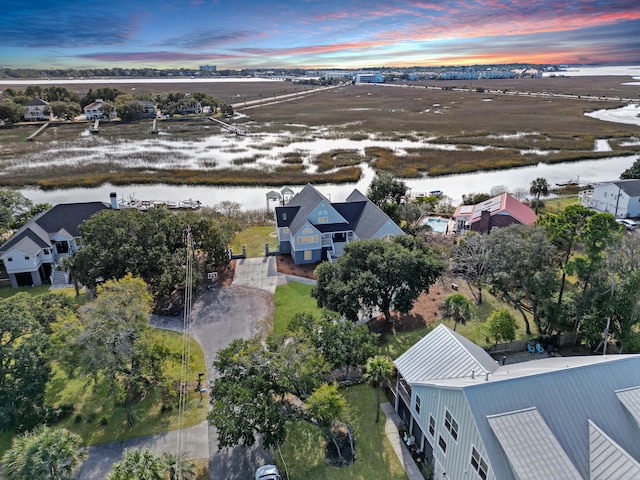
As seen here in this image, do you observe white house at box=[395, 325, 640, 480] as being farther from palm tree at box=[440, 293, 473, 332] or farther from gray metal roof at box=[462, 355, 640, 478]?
palm tree at box=[440, 293, 473, 332]

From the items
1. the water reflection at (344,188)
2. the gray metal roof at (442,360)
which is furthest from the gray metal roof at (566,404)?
the water reflection at (344,188)

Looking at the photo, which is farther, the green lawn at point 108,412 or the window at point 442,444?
the green lawn at point 108,412

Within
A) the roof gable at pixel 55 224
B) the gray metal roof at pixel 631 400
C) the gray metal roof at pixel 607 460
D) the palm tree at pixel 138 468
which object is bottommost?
the palm tree at pixel 138 468

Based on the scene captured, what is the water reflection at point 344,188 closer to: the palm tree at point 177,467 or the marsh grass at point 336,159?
the marsh grass at point 336,159

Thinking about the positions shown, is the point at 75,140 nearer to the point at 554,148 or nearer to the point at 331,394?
the point at 331,394

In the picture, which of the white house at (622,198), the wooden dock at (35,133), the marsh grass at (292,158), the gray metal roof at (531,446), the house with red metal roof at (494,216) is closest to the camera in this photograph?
the gray metal roof at (531,446)

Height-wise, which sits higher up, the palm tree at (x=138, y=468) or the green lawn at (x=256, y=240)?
the palm tree at (x=138, y=468)
